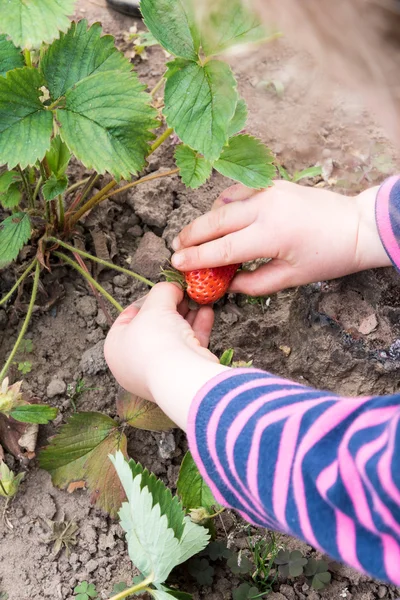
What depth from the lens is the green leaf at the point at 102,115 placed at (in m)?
1.25

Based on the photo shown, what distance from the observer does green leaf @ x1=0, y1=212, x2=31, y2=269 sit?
1.43 metres

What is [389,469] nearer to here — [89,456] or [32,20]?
[89,456]

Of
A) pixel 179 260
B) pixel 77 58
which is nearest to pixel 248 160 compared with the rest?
pixel 179 260

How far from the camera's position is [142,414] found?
4.63 feet

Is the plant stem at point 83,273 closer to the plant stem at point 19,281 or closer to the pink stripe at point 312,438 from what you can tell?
the plant stem at point 19,281

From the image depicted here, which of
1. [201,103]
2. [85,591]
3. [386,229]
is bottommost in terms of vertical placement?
[85,591]

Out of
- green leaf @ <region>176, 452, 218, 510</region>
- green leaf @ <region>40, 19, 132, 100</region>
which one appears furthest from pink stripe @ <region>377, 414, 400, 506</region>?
green leaf @ <region>40, 19, 132, 100</region>

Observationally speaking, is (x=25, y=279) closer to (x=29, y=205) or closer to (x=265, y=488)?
(x=29, y=205)

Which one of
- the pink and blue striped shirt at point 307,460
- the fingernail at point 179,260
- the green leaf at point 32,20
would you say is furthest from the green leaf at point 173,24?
the pink and blue striped shirt at point 307,460

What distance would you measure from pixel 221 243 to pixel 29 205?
50 centimetres

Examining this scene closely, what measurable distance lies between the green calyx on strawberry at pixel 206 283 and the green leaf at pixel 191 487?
32 centimetres

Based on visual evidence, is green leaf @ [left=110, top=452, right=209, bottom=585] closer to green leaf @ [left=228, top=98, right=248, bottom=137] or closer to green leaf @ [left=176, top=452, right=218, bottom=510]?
green leaf @ [left=176, top=452, right=218, bottom=510]

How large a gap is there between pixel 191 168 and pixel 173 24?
268 millimetres

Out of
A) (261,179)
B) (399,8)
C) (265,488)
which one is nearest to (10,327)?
(261,179)
